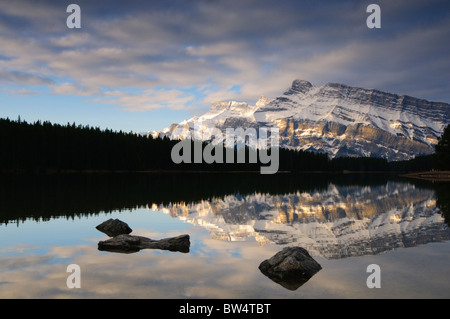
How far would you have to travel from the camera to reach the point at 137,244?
2075cm

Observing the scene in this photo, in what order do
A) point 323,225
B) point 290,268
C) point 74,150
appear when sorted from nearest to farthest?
point 290,268 → point 323,225 → point 74,150

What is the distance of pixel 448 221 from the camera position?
29719 mm

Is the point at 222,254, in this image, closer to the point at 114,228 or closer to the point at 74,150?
the point at 114,228

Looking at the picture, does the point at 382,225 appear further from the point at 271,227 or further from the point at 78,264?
the point at 78,264

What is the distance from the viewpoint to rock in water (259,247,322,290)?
14750mm

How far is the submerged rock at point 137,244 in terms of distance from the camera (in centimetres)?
2000

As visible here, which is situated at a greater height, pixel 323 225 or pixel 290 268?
pixel 290 268

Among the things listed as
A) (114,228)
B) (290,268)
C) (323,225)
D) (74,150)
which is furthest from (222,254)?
(74,150)

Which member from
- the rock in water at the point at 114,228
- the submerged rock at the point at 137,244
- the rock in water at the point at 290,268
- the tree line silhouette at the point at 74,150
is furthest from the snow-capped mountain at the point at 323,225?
the tree line silhouette at the point at 74,150

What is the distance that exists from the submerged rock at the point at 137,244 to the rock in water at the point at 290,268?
5615 mm

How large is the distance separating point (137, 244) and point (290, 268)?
9.12 meters

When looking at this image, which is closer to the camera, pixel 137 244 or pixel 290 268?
pixel 290 268

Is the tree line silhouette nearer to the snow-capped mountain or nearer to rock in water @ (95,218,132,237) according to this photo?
the snow-capped mountain
